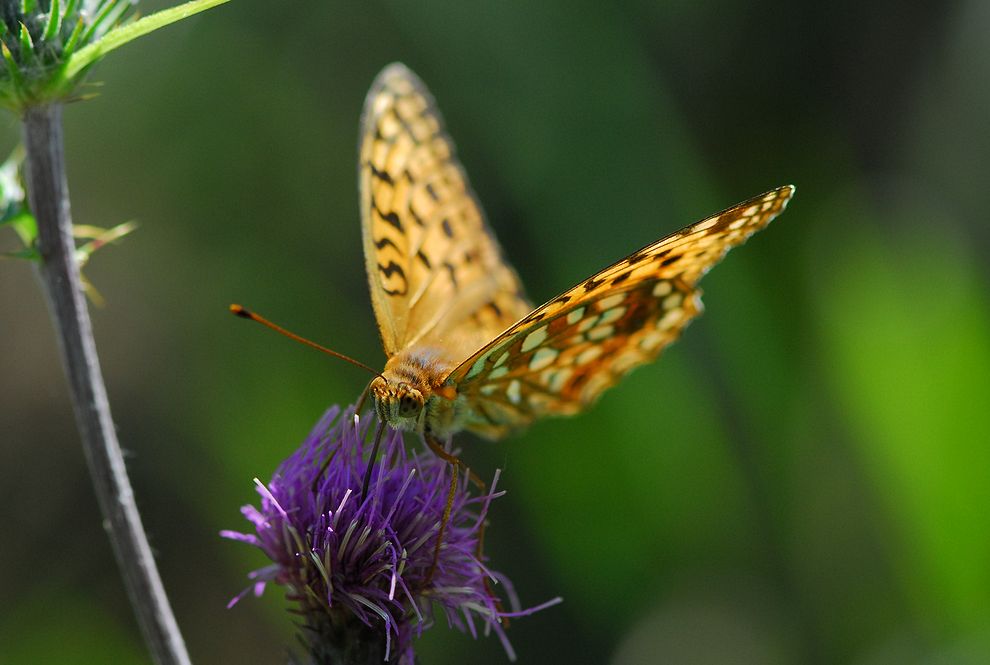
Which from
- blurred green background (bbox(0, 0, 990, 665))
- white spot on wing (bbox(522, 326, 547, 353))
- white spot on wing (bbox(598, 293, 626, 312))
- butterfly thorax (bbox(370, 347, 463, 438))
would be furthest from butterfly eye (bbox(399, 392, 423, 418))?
blurred green background (bbox(0, 0, 990, 665))

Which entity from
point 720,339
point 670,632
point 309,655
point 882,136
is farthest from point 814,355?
point 309,655

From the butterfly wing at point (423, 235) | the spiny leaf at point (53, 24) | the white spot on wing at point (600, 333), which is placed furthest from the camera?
the butterfly wing at point (423, 235)

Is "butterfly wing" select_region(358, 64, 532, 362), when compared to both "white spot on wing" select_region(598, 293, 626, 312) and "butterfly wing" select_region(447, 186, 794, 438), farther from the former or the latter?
"white spot on wing" select_region(598, 293, 626, 312)

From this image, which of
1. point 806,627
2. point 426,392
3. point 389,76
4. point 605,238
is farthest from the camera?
point 605,238

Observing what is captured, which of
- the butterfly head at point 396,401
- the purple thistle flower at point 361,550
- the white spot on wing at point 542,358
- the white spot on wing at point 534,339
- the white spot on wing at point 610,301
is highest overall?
the butterfly head at point 396,401

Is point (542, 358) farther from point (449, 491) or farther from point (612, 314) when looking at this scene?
point (449, 491)

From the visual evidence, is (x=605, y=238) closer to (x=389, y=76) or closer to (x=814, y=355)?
(x=814, y=355)

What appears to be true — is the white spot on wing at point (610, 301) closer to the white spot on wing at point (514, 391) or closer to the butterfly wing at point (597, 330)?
the butterfly wing at point (597, 330)

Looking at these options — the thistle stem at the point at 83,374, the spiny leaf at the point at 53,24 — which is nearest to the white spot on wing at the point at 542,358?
the thistle stem at the point at 83,374
